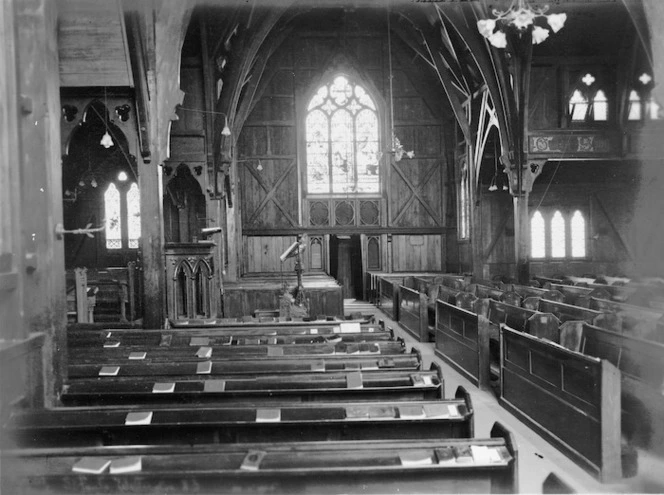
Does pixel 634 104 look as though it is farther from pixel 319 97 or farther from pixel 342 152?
pixel 319 97

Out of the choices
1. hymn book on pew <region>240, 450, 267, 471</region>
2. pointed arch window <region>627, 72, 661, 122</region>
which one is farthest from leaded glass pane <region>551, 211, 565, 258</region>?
hymn book on pew <region>240, 450, 267, 471</region>

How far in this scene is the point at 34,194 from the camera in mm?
3967

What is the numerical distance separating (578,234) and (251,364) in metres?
16.6

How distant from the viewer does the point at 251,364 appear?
5457 mm

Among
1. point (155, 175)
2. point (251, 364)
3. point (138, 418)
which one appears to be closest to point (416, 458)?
point (138, 418)

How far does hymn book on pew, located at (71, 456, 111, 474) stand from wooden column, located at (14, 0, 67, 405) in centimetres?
126

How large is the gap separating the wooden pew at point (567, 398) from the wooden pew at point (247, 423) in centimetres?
172

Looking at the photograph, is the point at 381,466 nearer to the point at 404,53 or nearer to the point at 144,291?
the point at 144,291

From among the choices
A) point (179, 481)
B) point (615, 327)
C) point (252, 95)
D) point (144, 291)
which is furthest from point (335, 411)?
point (252, 95)

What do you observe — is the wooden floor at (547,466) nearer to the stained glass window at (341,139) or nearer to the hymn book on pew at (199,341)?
the hymn book on pew at (199,341)

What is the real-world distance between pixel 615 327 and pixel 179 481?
238 inches

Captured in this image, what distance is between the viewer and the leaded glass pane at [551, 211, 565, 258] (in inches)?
765

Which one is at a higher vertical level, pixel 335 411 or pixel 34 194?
pixel 34 194

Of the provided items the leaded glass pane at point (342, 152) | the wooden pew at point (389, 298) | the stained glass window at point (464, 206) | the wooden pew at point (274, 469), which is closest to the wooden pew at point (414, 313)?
the wooden pew at point (389, 298)
